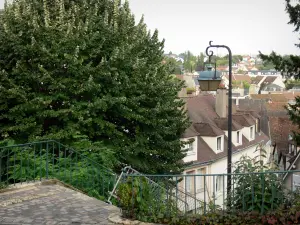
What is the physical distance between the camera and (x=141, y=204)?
7891 mm

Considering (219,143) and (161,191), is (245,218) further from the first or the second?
(219,143)

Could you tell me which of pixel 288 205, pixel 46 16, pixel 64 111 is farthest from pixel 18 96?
pixel 288 205

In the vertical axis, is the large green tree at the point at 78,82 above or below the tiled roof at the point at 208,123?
above

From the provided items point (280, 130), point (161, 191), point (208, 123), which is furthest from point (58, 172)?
point (280, 130)

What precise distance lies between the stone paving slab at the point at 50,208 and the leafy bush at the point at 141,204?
20.8 inches

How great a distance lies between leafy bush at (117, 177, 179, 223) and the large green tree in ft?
22.4

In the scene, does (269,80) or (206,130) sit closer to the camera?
(206,130)

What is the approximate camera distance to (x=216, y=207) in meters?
7.93

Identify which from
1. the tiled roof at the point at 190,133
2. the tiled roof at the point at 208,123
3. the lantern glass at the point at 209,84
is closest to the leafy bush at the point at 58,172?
the lantern glass at the point at 209,84

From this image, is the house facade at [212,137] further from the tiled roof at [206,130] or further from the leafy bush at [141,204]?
the leafy bush at [141,204]

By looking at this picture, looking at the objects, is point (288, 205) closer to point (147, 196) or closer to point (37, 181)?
point (147, 196)

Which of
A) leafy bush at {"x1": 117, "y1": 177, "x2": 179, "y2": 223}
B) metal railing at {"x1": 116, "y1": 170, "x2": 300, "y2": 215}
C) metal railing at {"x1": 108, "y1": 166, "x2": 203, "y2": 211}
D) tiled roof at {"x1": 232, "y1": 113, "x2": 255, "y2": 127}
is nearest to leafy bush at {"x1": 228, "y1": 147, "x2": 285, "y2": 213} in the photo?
metal railing at {"x1": 116, "y1": 170, "x2": 300, "y2": 215}

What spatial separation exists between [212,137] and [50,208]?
23869 millimetres

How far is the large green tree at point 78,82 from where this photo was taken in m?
15.0
